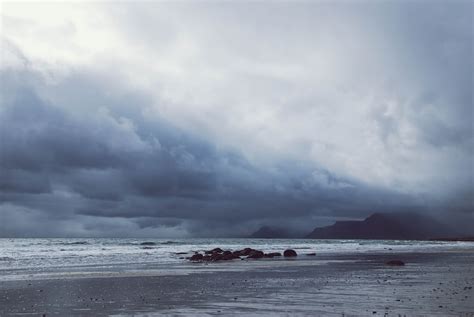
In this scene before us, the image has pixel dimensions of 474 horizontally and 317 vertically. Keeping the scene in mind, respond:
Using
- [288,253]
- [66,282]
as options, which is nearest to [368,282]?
[66,282]

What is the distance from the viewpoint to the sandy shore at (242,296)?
1850 cm

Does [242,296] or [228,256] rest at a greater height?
[228,256]

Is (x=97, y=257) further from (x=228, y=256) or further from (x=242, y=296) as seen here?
(x=242, y=296)

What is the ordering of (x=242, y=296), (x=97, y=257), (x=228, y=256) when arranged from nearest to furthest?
(x=242, y=296)
(x=97, y=257)
(x=228, y=256)

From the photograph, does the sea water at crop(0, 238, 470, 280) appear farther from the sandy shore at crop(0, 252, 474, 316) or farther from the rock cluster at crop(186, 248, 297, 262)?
the sandy shore at crop(0, 252, 474, 316)

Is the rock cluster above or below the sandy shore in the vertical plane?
above

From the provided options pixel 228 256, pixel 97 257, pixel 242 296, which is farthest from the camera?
pixel 228 256

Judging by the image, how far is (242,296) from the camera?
2309 centimetres

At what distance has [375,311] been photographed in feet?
58.6

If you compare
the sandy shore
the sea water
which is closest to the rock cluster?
the sea water

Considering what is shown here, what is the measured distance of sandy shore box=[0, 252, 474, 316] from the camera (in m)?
18.5

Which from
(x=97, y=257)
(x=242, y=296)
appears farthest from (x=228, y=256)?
(x=242, y=296)

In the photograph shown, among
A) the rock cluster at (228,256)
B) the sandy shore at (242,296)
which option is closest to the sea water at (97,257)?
the rock cluster at (228,256)

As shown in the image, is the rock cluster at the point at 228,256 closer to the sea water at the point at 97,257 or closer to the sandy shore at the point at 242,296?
the sea water at the point at 97,257
